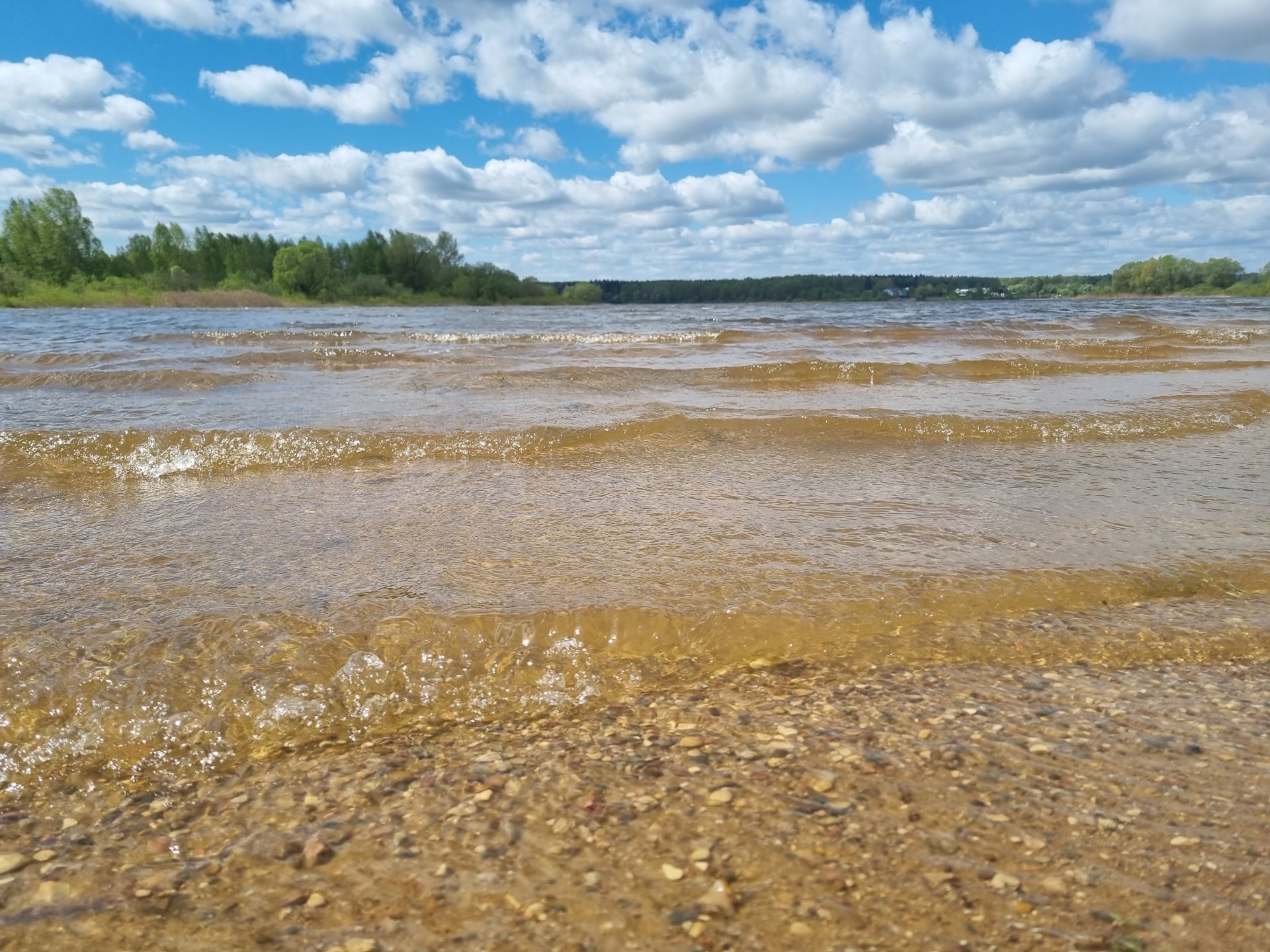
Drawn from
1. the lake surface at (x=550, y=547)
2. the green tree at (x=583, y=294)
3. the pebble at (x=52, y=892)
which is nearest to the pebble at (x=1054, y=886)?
the lake surface at (x=550, y=547)

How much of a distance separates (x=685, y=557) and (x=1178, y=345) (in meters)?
19.6

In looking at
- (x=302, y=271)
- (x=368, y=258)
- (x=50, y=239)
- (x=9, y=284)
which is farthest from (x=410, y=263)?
(x=9, y=284)

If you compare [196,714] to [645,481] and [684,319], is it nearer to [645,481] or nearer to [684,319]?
[645,481]

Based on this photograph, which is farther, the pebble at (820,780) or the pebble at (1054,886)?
the pebble at (820,780)

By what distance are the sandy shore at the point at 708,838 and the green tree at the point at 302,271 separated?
89.7 meters

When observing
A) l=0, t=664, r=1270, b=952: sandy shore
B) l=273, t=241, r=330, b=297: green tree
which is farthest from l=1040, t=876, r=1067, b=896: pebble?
l=273, t=241, r=330, b=297: green tree

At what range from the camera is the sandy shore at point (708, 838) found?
1.73m

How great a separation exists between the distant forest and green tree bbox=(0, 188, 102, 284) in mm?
119

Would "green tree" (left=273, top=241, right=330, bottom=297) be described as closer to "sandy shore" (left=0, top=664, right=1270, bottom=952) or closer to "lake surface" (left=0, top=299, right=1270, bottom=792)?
"lake surface" (left=0, top=299, right=1270, bottom=792)

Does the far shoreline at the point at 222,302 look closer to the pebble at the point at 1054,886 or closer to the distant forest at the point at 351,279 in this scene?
the distant forest at the point at 351,279

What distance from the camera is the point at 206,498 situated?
18.0 feet

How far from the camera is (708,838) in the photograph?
2014mm

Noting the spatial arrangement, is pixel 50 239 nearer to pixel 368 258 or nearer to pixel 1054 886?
pixel 368 258

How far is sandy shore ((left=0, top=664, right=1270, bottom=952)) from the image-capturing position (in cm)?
173
